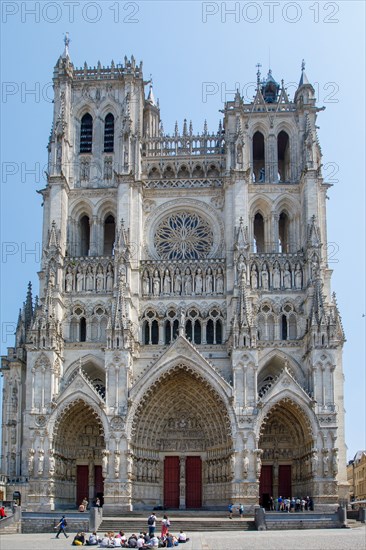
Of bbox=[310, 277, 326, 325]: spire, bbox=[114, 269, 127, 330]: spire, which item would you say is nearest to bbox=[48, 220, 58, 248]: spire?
bbox=[114, 269, 127, 330]: spire

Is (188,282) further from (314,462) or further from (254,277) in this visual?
(314,462)

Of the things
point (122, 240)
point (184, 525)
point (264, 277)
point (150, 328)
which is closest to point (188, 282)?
point (150, 328)

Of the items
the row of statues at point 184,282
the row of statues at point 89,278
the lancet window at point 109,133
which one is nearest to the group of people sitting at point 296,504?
the row of statues at point 184,282

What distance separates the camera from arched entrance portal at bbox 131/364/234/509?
146ft

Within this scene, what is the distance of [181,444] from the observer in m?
46.2

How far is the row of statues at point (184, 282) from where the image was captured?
47.1 m

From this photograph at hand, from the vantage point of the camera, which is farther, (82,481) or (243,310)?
(82,481)

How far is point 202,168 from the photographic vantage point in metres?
49.9

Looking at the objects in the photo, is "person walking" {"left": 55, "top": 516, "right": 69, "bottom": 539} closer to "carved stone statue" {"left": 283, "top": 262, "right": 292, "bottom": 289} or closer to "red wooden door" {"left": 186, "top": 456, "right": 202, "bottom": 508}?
"red wooden door" {"left": 186, "top": 456, "right": 202, "bottom": 508}

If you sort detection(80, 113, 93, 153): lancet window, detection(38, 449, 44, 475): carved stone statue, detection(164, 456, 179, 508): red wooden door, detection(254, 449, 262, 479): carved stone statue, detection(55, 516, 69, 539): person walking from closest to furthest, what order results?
detection(55, 516, 69, 539): person walking
detection(254, 449, 262, 479): carved stone statue
detection(38, 449, 44, 475): carved stone statue
detection(164, 456, 179, 508): red wooden door
detection(80, 113, 93, 153): lancet window

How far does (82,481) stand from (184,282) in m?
12.4

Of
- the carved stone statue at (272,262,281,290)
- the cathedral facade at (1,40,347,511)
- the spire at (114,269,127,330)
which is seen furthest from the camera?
the carved stone statue at (272,262,281,290)

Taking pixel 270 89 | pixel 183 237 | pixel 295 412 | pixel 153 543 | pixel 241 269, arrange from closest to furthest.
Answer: pixel 153 543 → pixel 295 412 → pixel 241 269 → pixel 183 237 → pixel 270 89

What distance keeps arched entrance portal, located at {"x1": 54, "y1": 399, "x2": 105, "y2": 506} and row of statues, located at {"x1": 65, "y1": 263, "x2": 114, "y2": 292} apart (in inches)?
270
